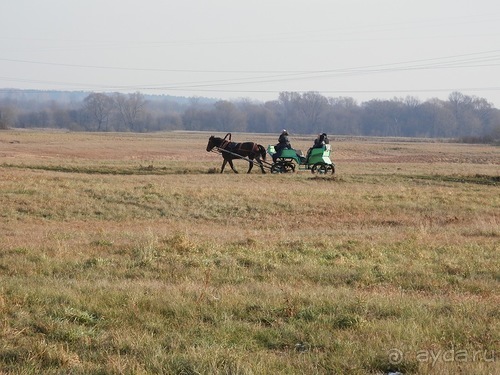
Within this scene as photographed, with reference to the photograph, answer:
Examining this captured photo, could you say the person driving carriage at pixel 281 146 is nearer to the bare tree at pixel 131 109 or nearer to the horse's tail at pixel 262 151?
the horse's tail at pixel 262 151

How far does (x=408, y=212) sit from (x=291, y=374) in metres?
17.5

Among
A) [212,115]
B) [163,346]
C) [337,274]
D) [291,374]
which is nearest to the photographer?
[291,374]

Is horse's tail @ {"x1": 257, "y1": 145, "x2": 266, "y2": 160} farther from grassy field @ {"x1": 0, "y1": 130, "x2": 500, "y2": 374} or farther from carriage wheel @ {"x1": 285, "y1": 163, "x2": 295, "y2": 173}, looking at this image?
grassy field @ {"x1": 0, "y1": 130, "x2": 500, "y2": 374}

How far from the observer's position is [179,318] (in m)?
7.08

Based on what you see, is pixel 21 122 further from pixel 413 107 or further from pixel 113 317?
pixel 113 317

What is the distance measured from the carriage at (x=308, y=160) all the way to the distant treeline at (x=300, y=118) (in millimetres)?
121648

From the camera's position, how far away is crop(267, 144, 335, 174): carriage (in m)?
31.7

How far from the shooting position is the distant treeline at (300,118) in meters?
161

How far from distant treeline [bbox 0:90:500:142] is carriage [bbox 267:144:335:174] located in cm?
12165

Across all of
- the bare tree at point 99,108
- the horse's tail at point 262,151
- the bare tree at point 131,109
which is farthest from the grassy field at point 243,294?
the bare tree at point 99,108

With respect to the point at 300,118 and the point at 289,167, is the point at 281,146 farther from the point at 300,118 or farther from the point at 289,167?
the point at 300,118

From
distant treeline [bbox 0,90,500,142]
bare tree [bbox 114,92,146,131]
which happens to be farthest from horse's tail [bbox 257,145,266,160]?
bare tree [bbox 114,92,146,131]

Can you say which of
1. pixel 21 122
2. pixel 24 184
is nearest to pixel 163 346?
pixel 24 184

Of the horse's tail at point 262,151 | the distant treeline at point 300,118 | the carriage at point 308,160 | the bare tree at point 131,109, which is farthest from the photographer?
the bare tree at point 131,109
